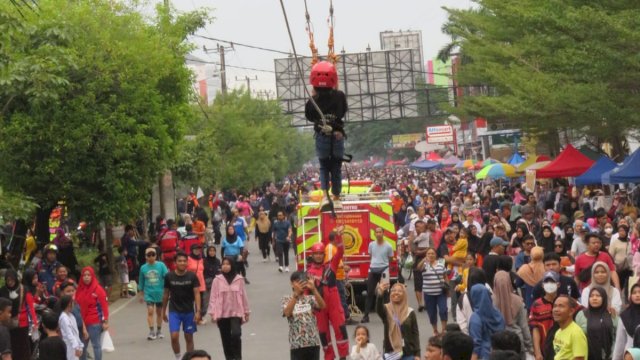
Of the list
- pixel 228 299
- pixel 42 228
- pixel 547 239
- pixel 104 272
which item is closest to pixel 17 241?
pixel 42 228

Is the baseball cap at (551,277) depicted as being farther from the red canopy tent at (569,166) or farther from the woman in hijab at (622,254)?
the red canopy tent at (569,166)

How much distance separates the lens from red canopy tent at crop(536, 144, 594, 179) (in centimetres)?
3406

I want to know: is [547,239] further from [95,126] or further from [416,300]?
[95,126]

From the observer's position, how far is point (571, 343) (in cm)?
1134

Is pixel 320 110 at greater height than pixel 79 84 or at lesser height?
lesser

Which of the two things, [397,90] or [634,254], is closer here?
[634,254]

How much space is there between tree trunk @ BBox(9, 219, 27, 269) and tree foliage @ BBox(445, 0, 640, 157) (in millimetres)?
11782

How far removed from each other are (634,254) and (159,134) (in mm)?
11087

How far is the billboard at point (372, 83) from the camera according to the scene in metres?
70.7

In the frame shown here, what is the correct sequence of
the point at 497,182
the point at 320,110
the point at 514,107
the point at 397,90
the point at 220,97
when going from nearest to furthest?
the point at 320,110 < the point at 514,107 < the point at 497,182 < the point at 220,97 < the point at 397,90

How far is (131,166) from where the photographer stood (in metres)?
25.6

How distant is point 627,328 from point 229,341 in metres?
6.27

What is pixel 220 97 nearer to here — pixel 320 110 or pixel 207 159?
pixel 207 159

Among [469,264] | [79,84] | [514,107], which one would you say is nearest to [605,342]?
[469,264]
